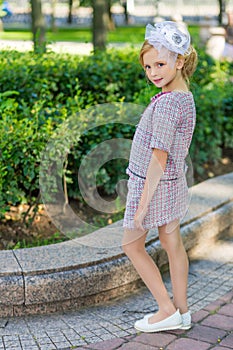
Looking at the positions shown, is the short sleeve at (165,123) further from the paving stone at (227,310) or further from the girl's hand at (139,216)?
the paving stone at (227,310)

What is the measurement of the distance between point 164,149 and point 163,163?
0.08m

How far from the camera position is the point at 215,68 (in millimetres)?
7219

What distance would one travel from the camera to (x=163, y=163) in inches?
128

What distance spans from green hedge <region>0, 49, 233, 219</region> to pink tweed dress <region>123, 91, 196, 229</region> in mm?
918

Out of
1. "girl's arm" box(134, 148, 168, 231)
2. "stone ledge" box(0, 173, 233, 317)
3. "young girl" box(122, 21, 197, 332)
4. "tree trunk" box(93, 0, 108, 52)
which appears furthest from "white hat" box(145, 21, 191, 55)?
"tree trunk" box(93, 0, 108, 52)

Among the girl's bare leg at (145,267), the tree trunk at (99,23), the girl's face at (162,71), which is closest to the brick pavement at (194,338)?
the girl's bare leg at (145,267)

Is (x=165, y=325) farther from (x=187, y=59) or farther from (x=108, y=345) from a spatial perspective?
(x=187, y=59)

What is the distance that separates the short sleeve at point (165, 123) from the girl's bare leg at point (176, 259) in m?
0.49

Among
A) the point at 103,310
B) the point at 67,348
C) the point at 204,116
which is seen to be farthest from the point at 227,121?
the point at 67,348

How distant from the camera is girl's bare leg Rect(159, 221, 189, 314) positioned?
3.48 metres

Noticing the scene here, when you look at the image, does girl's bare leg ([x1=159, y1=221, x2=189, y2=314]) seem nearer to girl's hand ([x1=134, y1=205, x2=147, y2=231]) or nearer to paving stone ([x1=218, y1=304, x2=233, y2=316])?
girl's hand ([x1=134, y1=205, x2=147, y2=231])

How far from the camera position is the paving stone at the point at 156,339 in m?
3.39

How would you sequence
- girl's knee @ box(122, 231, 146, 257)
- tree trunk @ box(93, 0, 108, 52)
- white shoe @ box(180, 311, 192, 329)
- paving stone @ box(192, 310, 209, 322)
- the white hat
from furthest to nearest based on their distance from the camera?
tree trunk @ box(93, 0, 108, 52), paving stone @ box(192, 310, 209, 322), white shoe @ box(180, 311, 192, 329), girl's knee @ box(122, 231, 146, 257), the white hat

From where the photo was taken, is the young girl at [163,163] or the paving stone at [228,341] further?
the paving stone at [228,341]
